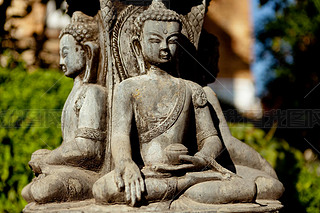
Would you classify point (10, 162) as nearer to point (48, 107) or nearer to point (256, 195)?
point (48, 107)

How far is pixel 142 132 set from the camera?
Result: 3.09 m

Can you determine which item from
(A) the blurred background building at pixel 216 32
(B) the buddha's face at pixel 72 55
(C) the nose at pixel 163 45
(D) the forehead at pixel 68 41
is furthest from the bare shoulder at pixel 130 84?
(A) the blurred background building at pixel 216 32

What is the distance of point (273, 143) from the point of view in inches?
237

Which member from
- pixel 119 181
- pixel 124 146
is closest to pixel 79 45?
pixel 124 146

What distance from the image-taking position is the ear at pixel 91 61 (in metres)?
3.44

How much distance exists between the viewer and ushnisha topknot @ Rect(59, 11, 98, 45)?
3.44 m

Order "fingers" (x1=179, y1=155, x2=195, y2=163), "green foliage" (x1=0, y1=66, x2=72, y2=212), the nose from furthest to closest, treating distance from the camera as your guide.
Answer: "green foliage" (x1=0, y1=66, x2=72, y2=212), the nose, "fingers" (x1=179, y1=155, x2=195, y2=163)

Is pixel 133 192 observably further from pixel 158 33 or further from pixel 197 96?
pixel 158 33

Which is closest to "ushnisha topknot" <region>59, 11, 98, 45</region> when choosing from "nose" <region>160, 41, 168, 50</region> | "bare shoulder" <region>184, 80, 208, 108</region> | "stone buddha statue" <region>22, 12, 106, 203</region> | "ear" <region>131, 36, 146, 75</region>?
"stone buddha statue" <region>22, 12, 106, 203</region>

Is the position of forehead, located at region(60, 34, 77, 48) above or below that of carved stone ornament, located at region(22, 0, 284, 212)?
above

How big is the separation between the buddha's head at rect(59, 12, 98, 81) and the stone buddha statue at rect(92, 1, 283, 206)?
432mm

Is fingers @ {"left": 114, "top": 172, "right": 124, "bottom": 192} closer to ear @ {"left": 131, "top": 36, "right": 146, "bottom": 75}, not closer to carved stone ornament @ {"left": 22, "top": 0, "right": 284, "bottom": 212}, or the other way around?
carved stone ornament @ {"left": 22, "top": 0, "right": 284, "bottom": 212}

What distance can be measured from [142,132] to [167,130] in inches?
7.2

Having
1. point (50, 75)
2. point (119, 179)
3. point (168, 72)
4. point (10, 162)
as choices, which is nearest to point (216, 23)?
point (50, 75)
